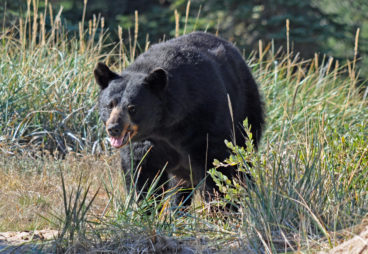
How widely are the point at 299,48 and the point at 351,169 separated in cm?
1067

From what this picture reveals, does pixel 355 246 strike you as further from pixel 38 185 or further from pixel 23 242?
pixel 38 185

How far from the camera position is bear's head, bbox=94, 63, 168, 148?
5195 mm

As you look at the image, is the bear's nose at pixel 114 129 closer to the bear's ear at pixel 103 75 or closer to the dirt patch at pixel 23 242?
the bear's ear at pixel 103 75

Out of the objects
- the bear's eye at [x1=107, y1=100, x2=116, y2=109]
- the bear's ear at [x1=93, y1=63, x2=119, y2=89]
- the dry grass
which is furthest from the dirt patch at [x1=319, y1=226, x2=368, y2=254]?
the bear's ear at [x1=93, y1=63, x2=119, y2=89]

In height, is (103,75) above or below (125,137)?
above

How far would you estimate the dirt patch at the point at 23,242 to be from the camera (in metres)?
3.99

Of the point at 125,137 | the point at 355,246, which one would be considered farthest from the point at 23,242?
the point at 355,246

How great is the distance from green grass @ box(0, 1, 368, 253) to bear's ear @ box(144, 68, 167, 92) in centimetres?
76

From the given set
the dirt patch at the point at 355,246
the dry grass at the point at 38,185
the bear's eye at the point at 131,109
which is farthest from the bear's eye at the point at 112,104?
the dirt patch at the point at 355,246

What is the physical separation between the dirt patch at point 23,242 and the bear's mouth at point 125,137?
0.97 meters

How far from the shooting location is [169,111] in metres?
5.48

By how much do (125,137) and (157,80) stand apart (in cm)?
54

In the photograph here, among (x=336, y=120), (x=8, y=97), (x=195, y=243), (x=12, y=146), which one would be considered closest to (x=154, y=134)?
(x=195, y=243)

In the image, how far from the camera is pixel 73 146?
297 inches
